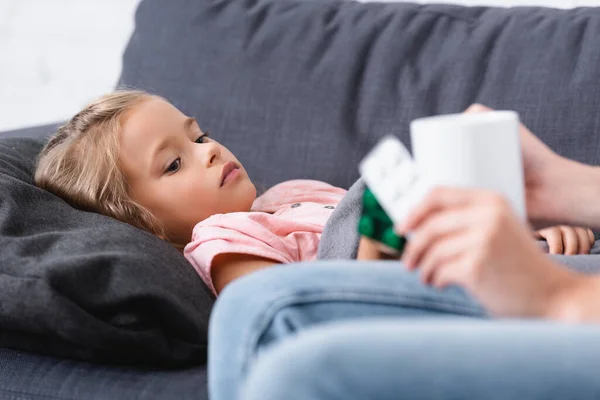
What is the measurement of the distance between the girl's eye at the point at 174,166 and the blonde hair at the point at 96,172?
0.25 ft

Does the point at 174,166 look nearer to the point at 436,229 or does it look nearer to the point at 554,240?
the point at 554,240

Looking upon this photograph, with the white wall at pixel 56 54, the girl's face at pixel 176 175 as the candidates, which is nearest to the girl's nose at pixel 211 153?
the girl's face at pixel 176 175

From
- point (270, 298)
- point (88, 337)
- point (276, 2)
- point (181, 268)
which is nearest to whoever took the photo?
point (270, 298)

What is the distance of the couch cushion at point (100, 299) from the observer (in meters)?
1.04

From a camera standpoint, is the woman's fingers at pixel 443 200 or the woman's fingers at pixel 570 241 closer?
the woman's fingers at pixel 443 200

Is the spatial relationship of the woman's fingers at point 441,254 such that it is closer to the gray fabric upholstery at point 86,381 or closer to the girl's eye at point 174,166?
the gray fabric upholstery at point 86,381

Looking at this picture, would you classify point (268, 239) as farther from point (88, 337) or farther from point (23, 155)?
point (23, 155)

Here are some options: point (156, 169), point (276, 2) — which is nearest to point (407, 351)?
point (156, 169)

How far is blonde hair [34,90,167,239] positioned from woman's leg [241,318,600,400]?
0.78 m

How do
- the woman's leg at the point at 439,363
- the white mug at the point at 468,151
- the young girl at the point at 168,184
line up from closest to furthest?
the woman's leg at the point at 439,363, the white mug at the point at 468,151, the young girl at the point at 168,184

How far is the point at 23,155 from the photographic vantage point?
58.3 inches

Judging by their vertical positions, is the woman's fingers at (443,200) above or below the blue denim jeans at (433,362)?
above

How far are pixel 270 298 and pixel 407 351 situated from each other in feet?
0.60

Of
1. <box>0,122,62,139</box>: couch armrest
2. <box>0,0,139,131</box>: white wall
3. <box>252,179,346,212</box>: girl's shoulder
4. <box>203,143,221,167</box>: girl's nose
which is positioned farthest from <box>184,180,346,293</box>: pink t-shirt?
<box>0,0,139,131</box>: white wall
